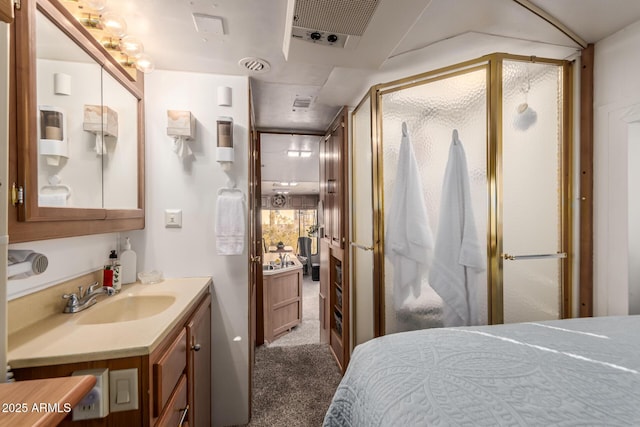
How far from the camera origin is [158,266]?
176 centimetres

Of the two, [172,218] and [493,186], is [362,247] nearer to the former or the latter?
[493,186]

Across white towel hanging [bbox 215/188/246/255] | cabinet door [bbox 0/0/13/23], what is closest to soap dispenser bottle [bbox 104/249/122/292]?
white towel hanging [bbox 215/188/246/255]

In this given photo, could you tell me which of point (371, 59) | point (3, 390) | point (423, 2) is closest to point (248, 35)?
point (371, 59)

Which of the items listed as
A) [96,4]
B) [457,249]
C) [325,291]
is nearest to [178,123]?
[96,4]

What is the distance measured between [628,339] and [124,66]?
2.52 metres

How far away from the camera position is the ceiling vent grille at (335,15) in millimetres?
1100

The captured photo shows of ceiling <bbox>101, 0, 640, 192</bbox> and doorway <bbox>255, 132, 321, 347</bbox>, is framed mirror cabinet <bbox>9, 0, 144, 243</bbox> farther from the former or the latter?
doorway <bbox>255, 132, 321, 347</bbox>

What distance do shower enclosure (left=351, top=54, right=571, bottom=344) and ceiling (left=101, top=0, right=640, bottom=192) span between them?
0.16m

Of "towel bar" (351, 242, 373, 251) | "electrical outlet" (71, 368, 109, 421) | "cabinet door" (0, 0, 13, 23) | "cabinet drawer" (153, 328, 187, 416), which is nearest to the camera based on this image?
"cabinet door" (0, 0, 13, 23)

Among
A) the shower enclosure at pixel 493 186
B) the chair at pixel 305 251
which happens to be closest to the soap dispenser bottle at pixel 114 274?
the shower enclosure at pixel 493 186

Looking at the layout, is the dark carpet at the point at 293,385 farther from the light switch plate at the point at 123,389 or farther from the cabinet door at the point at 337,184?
the light switch plate at the point at 123,389

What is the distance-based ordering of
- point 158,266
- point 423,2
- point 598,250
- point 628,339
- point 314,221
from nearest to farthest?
point 628,339
point 423,2
point 598,250
point 158,266
point 314,221

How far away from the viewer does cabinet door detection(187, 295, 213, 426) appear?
1303mm

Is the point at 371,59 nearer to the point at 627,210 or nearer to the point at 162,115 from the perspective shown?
the point at 162,115
